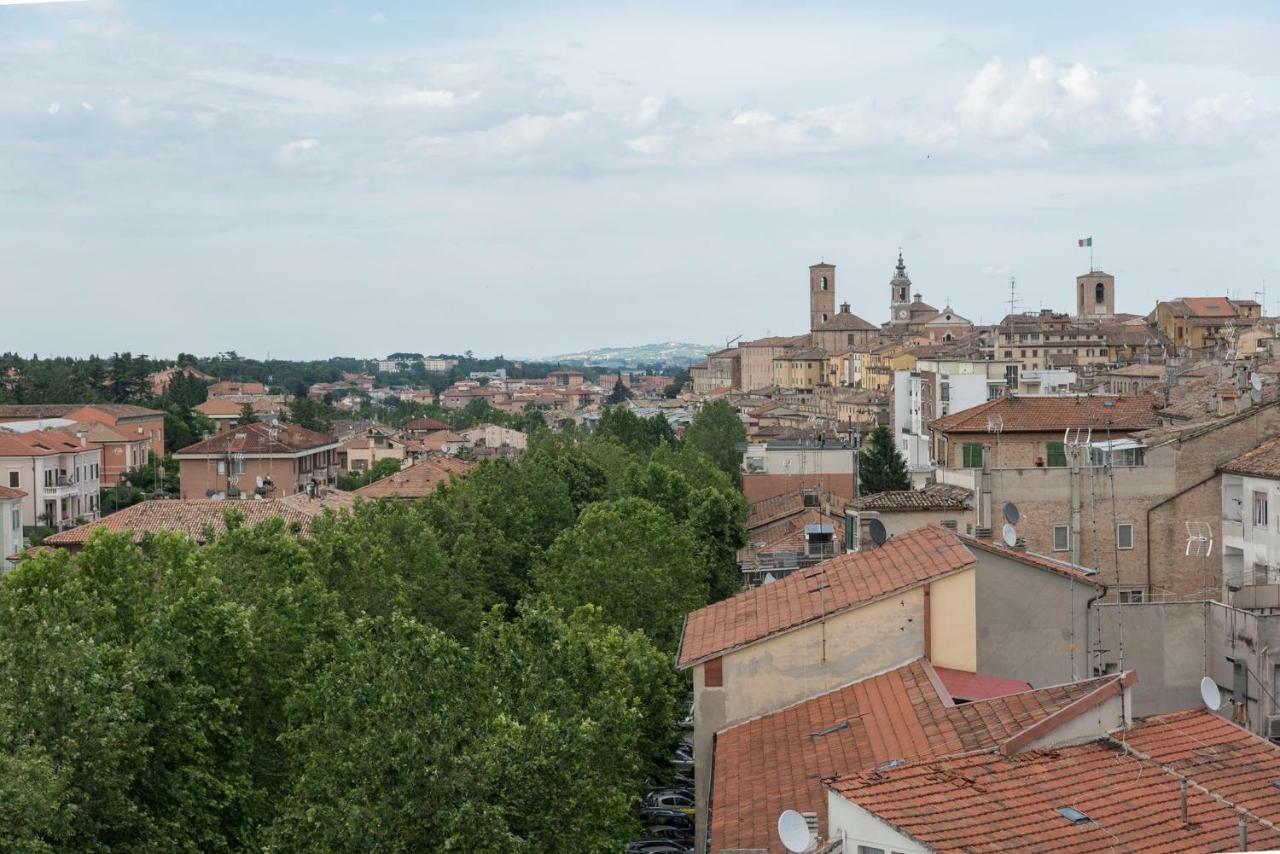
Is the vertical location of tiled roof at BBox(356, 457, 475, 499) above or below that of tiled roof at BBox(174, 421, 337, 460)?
below

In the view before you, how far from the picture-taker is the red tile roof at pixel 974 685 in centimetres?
1255

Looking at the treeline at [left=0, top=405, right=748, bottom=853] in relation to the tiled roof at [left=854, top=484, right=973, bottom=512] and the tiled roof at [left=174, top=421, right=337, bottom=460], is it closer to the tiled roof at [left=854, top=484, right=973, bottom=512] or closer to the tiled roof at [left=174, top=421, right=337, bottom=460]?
the tiled roof at [left=854, top=484, right=973, bottom=512]

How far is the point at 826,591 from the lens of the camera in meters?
14.2

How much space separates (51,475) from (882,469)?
28109 mm

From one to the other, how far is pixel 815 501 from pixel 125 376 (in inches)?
2426

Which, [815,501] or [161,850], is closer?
[161,850]

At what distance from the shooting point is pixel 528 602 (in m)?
22.3

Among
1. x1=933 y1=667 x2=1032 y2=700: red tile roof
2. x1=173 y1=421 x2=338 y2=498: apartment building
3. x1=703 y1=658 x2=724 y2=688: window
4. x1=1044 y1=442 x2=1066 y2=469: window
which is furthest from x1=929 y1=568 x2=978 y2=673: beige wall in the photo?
x1=173 y1=421 x2=338 y2=498: apartment building

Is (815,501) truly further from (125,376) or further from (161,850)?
(125,376)

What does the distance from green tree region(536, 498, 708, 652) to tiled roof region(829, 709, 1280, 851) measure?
1263cm

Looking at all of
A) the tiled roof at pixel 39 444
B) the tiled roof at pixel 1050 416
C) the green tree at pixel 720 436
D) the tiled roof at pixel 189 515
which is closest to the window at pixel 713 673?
the tiled roof at pixel 1050 416

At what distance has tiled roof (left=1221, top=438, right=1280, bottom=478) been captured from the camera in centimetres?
2012

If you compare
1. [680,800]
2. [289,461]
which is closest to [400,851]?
[680,800]

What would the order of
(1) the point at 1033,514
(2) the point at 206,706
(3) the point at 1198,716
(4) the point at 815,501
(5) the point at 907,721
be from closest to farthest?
(3) the point at 1198,716 < (5) the point at 907,721 < (2) the point at 206,706 < (1) the point at 1033,514 < (4) the point at 815,501
